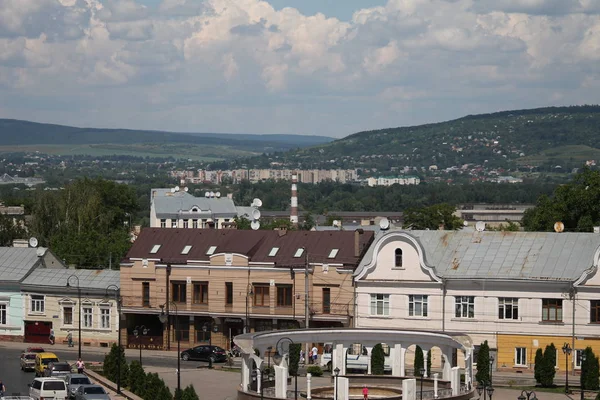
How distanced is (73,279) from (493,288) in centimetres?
2717

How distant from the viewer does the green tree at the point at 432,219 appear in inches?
4833

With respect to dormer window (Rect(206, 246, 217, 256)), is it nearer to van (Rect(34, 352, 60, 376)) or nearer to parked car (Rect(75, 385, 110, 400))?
van (Rect(34, 352, 60, 376))

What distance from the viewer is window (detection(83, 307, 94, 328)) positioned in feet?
284

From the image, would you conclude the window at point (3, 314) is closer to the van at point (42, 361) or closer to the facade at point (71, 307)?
the facade at point (71, 307)

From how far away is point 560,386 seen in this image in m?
68.8

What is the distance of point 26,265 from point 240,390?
106 ft

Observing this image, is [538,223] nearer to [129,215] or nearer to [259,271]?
[259,271]

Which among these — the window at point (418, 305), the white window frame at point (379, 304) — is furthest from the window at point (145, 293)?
the window at point (418, 305)

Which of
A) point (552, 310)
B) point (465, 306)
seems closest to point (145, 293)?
point (465, 306)

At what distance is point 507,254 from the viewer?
3071 inches

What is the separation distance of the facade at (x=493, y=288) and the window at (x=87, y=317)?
698 inches

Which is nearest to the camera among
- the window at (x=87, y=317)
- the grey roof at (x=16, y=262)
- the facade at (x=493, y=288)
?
the facade at (x=493, y=288)

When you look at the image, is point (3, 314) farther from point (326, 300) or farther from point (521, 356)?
point (521, 356)

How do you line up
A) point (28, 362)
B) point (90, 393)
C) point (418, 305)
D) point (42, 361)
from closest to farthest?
point (90, 393) < point (42, 361) < point (28, 362) < point (418, 305)
